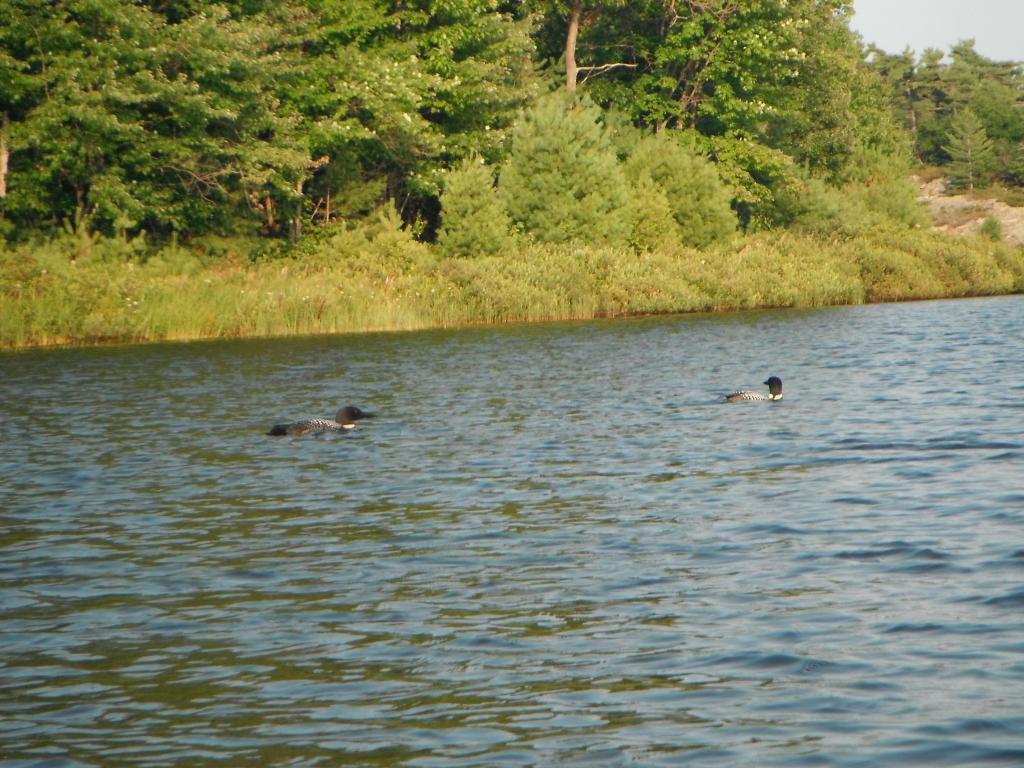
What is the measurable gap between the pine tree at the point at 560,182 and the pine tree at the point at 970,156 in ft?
196

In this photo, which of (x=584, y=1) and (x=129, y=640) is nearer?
(x=129, y=640)

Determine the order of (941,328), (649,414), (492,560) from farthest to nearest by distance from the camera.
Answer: (941,328), (649,414), (492,560)

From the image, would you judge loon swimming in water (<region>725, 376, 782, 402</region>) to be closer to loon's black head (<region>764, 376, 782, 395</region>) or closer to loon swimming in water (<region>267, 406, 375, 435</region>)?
loon's black head (<region>764, 376, 782, 395</region>)

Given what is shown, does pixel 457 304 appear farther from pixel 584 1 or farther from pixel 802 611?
pixel 802 611

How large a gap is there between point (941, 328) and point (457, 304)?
14754mm

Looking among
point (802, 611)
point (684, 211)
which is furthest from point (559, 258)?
point (802, 611)

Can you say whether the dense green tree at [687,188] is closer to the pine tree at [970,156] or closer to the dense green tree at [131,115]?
the dense green tree at [131,115]

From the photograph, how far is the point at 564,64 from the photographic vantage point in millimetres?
64250

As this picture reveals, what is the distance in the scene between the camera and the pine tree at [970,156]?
10381cm

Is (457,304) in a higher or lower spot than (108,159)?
lower

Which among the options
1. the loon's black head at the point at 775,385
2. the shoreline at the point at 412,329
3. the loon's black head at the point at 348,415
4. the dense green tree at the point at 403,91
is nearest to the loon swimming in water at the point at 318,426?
the loon's black head at the point at 348,415

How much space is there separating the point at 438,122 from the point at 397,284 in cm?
1516

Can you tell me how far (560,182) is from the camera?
2040 inches

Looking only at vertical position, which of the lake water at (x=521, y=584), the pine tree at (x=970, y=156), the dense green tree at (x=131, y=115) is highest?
the pine tree at (x=970, y=156)
